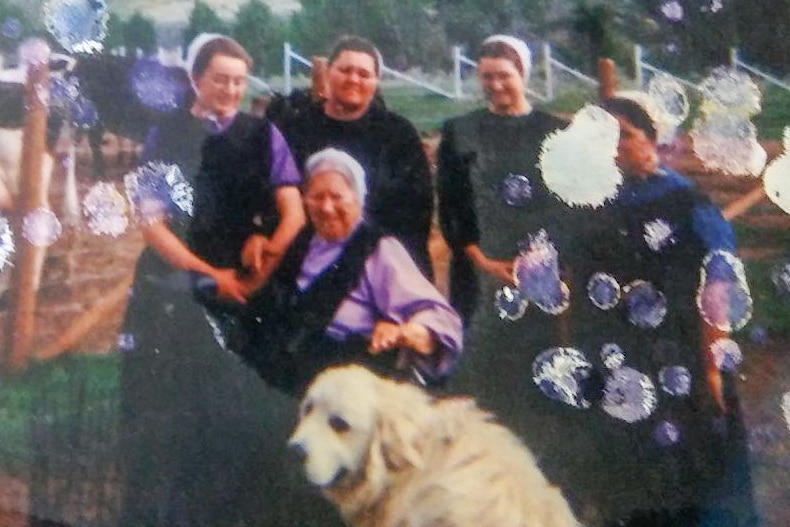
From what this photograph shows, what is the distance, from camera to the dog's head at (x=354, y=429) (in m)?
0.74

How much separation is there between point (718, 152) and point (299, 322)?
37 cm

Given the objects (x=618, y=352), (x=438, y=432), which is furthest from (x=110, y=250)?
(x=618, y=352)

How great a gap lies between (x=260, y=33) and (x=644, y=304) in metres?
0.38

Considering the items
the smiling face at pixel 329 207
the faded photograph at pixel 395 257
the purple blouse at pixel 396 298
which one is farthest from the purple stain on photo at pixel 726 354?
the smiling face at pixel 329 207

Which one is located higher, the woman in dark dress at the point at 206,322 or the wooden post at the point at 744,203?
the wooden post at the point at 744,203

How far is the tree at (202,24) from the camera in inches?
31.2

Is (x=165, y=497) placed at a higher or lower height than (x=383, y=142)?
lower

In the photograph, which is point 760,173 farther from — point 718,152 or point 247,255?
point 247,255

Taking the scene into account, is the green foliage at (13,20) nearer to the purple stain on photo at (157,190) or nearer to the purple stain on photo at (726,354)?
the purple stain on photo at (157,190)

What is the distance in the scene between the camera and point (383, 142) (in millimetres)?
786

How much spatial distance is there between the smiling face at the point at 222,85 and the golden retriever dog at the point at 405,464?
0.76ft

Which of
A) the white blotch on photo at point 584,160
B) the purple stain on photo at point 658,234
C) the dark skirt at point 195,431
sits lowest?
the dark skirt at point 195,431

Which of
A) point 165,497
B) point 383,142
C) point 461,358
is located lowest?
point 165,497

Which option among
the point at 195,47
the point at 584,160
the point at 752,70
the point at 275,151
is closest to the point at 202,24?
the point at 195,47
